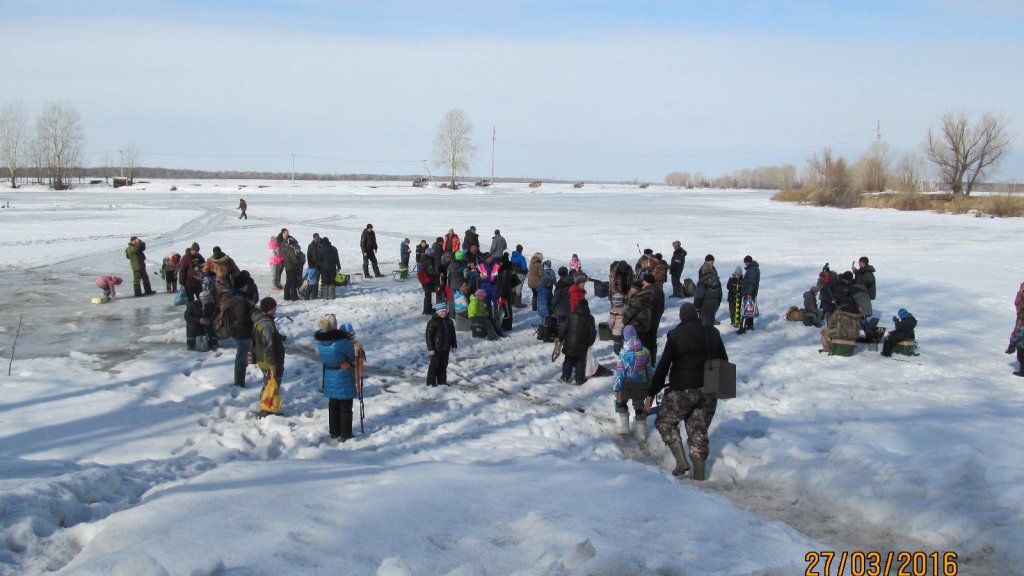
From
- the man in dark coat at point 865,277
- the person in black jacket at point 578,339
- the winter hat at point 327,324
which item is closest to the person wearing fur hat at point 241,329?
the winter hat at point 327,324

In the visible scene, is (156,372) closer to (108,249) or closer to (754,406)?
(754,406)

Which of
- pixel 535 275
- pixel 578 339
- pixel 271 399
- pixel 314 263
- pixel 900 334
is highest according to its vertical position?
pixel 314 263

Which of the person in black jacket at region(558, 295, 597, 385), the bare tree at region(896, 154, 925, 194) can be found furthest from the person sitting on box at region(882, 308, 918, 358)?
the bare tree at region(896, 154, 925, 194)

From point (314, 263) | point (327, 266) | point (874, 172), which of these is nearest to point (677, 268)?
point (327, 266)

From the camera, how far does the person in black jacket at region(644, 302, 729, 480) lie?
704 centimetres

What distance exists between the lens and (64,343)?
12.2 meters

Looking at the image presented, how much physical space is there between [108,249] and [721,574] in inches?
1084

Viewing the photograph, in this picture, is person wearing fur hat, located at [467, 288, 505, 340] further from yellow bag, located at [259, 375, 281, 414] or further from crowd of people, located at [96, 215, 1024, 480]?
yellow bag, located at [259, 375, 281, 414]

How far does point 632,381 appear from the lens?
8328 mm

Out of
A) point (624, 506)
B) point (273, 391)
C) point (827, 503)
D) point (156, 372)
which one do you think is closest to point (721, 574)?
point (624, 506)

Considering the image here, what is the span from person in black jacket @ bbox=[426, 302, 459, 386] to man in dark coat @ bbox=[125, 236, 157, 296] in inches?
384

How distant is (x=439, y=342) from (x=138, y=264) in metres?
10.4

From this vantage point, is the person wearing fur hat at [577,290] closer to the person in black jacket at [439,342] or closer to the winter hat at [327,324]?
the person in black jacket at [439,342]

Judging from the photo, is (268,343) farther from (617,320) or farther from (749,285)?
(749,285)
